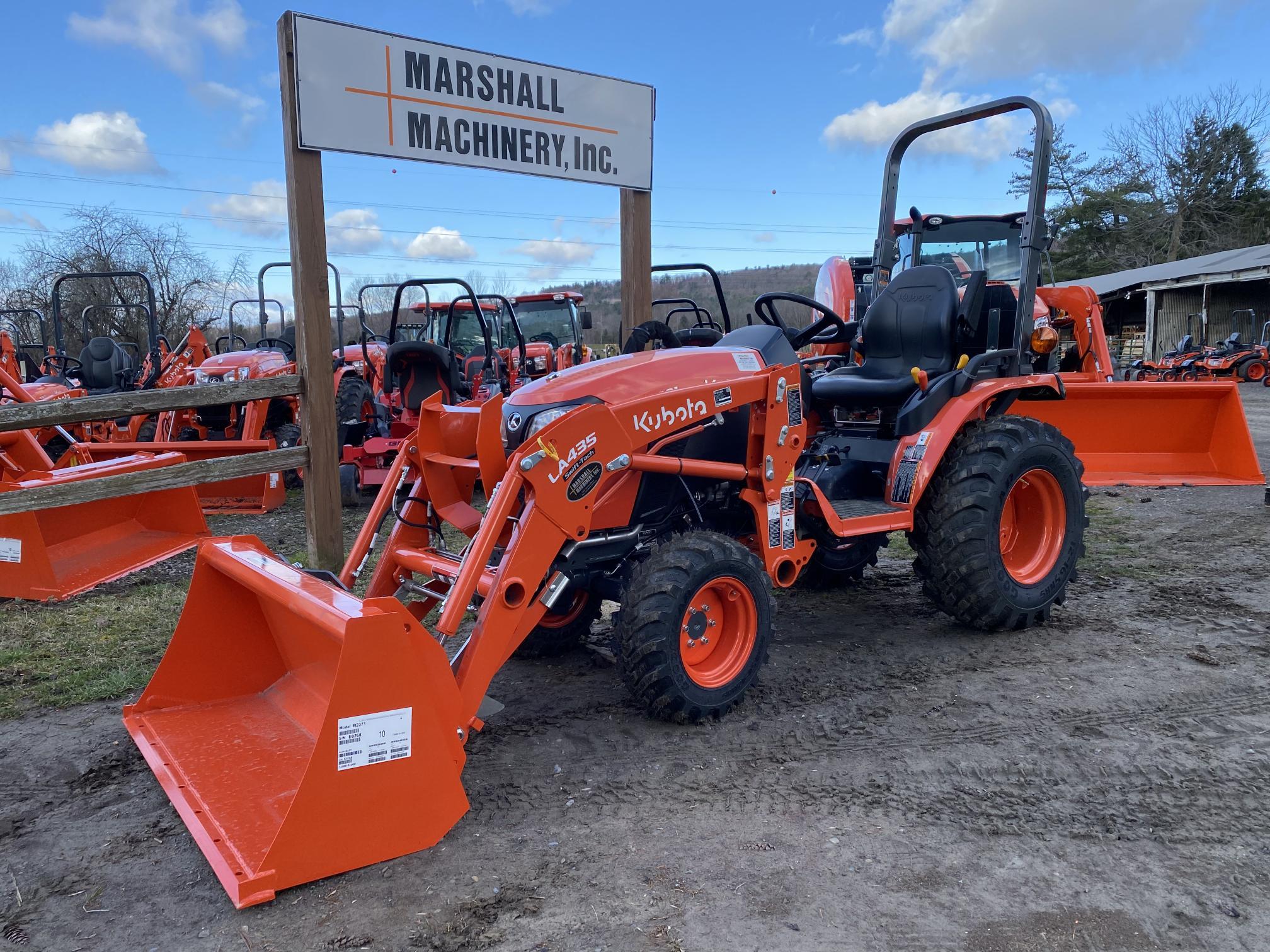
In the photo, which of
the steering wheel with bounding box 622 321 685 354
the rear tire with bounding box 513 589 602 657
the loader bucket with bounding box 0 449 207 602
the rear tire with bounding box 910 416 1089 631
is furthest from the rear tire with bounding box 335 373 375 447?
the rear tire with bounding box 910 416 1089 631

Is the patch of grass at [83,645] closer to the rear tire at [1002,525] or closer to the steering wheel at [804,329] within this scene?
the steering wheel at [804,329]

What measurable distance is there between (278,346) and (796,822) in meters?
9.98

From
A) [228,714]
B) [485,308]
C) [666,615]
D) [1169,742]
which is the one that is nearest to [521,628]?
[666,615]

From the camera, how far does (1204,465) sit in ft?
20.1

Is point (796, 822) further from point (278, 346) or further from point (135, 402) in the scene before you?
point (278, 346)

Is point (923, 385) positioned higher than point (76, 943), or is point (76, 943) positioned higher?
point (923, 385)

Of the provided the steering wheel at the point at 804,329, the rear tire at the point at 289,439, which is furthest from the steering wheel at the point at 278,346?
the steering wheel at the point at 804,329

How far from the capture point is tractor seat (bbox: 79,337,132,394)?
10492 mm

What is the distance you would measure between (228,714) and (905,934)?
224cm

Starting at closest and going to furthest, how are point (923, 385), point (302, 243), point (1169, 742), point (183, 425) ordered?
point (1169, 742) < point (923, 385) < point (302, 243) < point (183, 425)

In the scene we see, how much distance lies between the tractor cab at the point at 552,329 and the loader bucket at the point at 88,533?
6.89m

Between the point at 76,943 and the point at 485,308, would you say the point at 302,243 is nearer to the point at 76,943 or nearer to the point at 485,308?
the point at 76,943

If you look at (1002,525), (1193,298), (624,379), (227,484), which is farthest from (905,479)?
(1193,298)

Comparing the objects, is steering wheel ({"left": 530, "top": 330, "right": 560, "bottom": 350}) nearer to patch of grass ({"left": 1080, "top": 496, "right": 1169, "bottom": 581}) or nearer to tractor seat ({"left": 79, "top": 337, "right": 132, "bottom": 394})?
tractor seat ({"left": 79, "top": 337, "right": 132, "bottom": 394})
